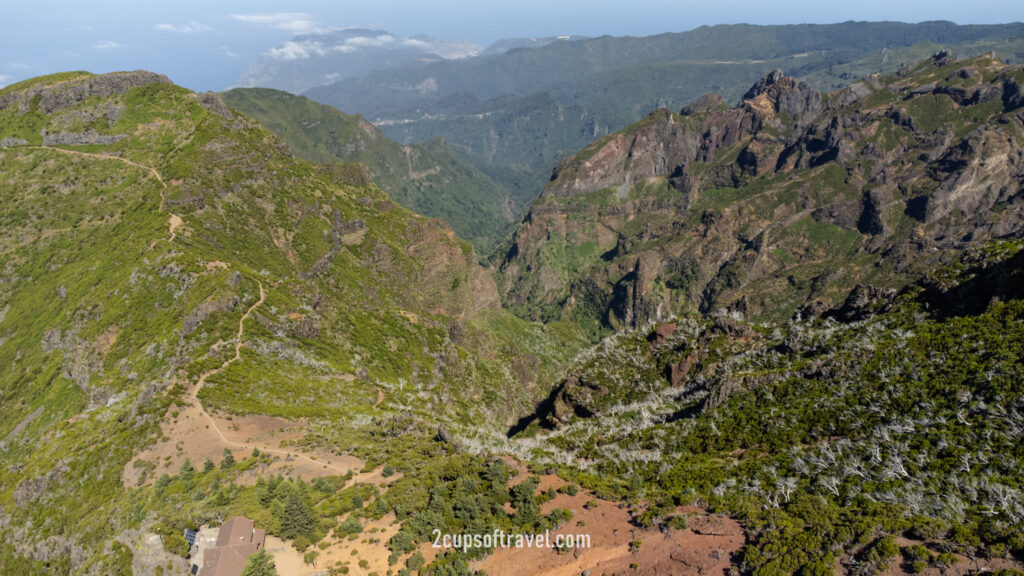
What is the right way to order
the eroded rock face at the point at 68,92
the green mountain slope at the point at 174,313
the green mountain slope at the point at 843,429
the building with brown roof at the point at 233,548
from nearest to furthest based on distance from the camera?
the green mountain slope at the point at 843,429
the building with brown roof at the point at 233,548
the green mountain slope at the point at 174,313
the eroded rock face at the point at 68,92

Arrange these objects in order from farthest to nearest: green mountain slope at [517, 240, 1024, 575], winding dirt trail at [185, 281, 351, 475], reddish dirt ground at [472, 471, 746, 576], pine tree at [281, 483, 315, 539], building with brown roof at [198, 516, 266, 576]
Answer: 1. winding dirt trail at [185, 281, 351, 475]
2. pine tree at [281, 483, 315, 539]
3. building with brown roof at [198, 516, 266, 576]
4. reddish dirt ground at [472, 471, 746, 576]
5. green mountain slope at [517, 240, 1024, 575]

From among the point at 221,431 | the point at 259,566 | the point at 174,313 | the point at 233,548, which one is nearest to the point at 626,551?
the point at 259,566

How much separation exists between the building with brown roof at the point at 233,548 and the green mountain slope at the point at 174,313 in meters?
4.55

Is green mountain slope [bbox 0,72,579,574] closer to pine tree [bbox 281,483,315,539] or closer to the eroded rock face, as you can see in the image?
the eroded rock face

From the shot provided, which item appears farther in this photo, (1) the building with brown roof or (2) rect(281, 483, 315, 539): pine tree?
(2) rect(281, 483, 315, 539): pine tree

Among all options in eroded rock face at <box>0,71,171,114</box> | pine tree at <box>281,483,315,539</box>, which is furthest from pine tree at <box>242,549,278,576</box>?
eroded rock face at <box>0,71,171,114</box>

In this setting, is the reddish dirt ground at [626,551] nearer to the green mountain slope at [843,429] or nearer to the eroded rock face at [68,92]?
the green mountain slope at [843,429]

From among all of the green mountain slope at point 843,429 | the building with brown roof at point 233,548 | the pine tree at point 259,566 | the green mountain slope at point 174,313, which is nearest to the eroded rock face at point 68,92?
the green mountain slope at point 174,313

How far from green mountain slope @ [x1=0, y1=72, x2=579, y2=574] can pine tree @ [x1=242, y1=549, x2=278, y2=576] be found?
12.3 metres

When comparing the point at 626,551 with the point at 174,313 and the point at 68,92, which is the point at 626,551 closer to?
the point at 174,313

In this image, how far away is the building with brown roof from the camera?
143 feet

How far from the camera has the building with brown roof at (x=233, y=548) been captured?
4356 cm

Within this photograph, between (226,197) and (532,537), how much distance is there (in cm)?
12706

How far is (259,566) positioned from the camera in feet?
131
